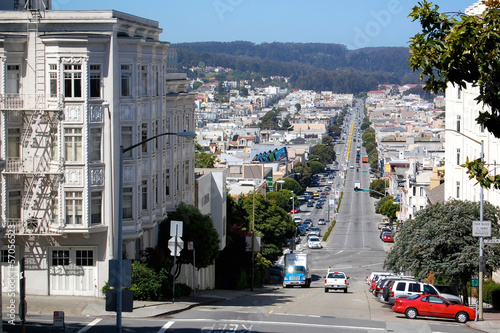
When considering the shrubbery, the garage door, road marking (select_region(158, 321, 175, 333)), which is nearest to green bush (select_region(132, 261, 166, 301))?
the shrubbery

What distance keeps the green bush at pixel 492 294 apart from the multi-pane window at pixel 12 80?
2253cm

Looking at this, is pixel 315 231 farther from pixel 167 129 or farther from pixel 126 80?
pixel 126 80

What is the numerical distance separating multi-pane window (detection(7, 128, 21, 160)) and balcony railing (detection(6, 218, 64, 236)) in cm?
233

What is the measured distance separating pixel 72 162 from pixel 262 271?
3459 cm

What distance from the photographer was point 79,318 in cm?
2634

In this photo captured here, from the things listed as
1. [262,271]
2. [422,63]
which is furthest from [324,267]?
[422,63]

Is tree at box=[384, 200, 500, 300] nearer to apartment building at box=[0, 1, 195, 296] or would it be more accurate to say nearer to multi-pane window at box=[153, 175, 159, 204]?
multi-pane window at box=[153, 175, 159, 204]

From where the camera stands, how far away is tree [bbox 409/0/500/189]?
16.2m

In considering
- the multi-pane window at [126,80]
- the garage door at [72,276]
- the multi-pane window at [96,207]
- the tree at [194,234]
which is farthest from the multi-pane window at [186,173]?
the garage door at [72,276]

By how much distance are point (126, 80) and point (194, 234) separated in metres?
9.00

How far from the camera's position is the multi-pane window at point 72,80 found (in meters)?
30.3

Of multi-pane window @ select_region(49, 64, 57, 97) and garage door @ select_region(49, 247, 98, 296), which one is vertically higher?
multi-pane window @ select_region(49, 64, 57, 97)

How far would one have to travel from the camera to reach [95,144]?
30.7 metres

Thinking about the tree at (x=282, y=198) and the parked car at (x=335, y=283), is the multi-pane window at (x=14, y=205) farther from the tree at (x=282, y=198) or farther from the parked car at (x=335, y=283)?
the tree at (x=282, y=198)
